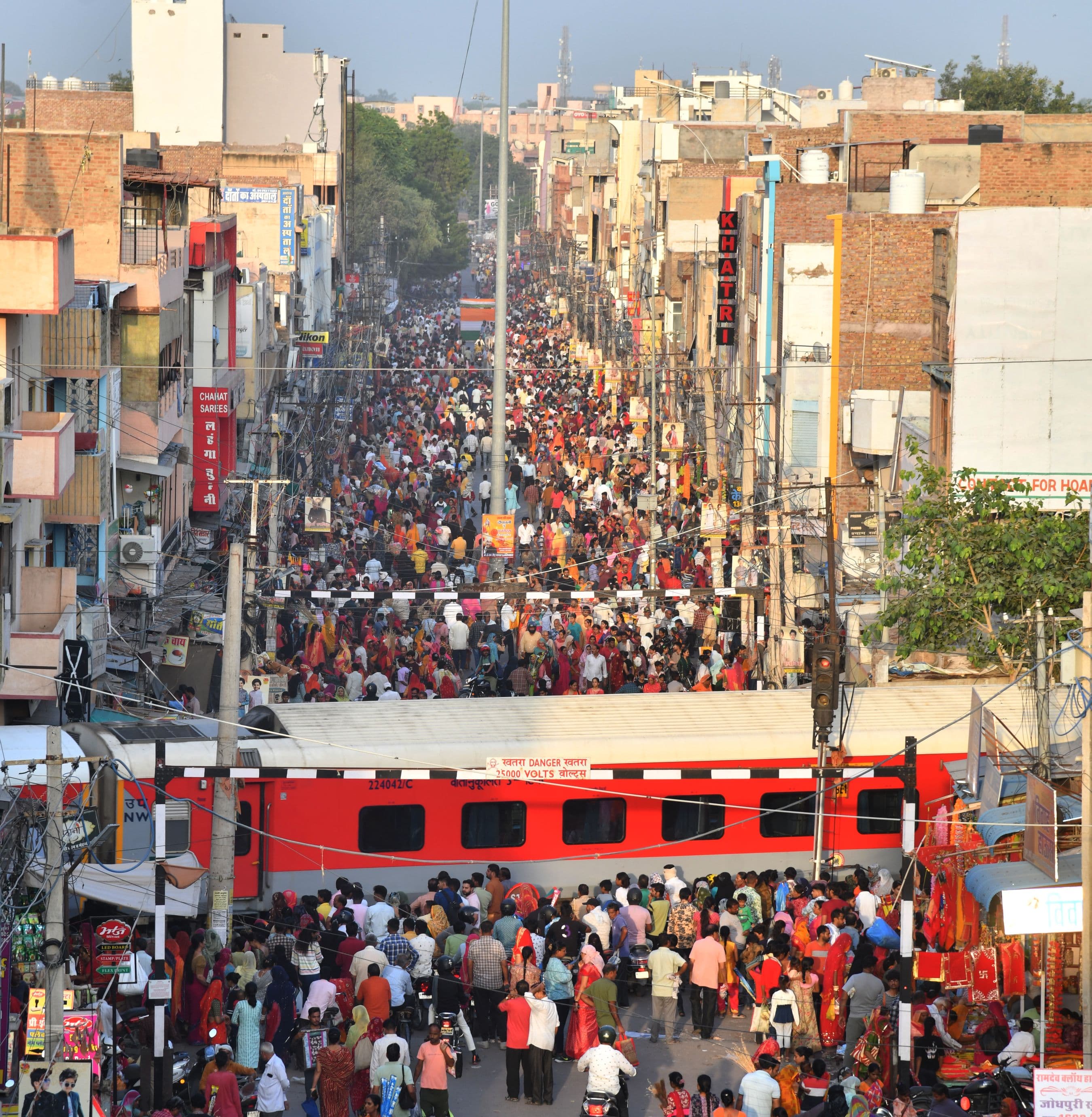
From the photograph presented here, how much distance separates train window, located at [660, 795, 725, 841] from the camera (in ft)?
70.2

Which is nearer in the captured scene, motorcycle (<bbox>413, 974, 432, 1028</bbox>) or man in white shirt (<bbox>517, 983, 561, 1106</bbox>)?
man in white shirt (<bbox>517, 983, 561, 1106</bbox>)

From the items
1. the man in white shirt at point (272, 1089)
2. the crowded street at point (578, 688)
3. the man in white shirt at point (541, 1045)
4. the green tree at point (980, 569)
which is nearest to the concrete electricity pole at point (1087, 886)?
the crowded street at point (578, 688)

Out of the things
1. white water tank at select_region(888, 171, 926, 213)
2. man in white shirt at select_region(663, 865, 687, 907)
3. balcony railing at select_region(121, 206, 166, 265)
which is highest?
white water tank at select_region(888, 171, 926, 213)

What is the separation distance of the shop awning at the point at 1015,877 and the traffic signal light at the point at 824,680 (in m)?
2.82

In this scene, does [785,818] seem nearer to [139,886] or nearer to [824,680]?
[824,680]

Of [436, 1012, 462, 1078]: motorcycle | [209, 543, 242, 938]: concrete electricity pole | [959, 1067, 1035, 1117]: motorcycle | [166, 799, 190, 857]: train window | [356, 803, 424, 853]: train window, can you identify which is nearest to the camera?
[959, 1067, 1035, 1117]: motorcycle

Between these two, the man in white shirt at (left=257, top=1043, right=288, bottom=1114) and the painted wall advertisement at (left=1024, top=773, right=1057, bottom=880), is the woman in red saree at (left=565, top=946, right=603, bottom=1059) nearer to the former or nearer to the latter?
the man in white shirt at (left=257, top=1043, right=288, bottom=1114)

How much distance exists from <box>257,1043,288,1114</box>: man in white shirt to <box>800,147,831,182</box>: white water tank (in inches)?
1129

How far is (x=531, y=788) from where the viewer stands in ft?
68.4

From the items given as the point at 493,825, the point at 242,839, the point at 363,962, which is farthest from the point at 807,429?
the point at 363,962

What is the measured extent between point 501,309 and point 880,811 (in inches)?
651

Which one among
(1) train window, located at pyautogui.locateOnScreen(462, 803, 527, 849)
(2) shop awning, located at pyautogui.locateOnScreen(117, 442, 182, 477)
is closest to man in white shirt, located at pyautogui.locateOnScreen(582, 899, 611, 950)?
(1) train window, located at pyautogui.locateOnScreen(462, 803, 527, 849)

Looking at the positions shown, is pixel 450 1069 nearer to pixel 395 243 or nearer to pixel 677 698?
pixel 677 698

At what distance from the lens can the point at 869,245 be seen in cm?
3306
